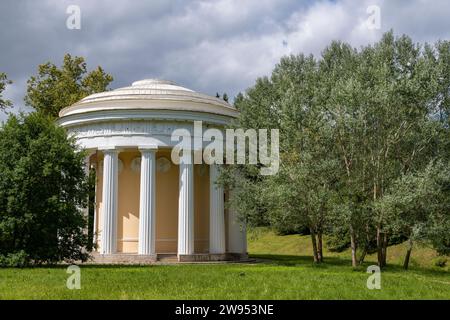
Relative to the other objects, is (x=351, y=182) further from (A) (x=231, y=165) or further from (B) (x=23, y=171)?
(B) (x=23, y=171)

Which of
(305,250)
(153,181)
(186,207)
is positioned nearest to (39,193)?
(153,181)

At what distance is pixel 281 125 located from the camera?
83.2 feet

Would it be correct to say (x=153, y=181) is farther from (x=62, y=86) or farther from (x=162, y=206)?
(x=62, y=86)

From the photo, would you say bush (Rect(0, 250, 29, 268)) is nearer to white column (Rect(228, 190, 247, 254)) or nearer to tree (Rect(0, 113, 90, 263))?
tree (Rect(0, 113, 90, 263))

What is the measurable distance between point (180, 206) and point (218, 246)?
3.34 metres

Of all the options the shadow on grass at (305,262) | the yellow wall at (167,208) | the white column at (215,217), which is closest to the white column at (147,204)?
the yellow wall at (167,208)

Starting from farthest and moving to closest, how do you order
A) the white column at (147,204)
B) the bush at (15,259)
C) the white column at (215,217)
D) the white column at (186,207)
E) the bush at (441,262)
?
1. the bush at (441,262)
2. the white column at (215,217)
3. the white column at (186,207)
4. the white column at (147,204)
5. the bush at (15,259)

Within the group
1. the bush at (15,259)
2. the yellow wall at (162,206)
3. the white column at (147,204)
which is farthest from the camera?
the yellow wall at (162,206)

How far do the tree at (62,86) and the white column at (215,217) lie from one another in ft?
62.8

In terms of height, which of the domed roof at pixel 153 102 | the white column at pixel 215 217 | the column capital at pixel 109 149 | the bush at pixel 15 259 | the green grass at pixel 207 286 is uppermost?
the domed roof at pixel 153 102

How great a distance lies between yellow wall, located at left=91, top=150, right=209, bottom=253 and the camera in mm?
34469

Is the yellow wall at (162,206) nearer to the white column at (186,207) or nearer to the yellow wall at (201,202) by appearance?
the yellow wall at (201,202)

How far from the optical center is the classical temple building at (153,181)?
1265 inches

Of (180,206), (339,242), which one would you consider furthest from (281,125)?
(339,242)
